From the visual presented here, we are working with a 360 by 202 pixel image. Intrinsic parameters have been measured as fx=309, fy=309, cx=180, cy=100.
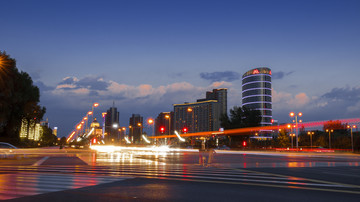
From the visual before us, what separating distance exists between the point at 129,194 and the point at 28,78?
57183 millimetres

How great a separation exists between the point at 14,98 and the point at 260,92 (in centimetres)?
15737

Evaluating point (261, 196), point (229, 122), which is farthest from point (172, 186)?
point (229, 122)

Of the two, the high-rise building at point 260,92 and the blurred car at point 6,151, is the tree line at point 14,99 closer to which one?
the blurred car at point 6,151

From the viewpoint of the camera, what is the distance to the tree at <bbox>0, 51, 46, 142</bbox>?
43938mm

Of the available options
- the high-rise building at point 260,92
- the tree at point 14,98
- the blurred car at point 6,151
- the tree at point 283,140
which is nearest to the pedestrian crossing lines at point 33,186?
the blurred car at point 6,151

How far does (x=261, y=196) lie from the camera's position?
8633 mm

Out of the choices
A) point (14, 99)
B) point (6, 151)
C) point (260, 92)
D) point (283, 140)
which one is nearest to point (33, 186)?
point (6, 151)

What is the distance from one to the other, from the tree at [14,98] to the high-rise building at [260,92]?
142 metres

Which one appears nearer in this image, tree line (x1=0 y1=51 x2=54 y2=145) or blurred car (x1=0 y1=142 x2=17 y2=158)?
blurred car (x1=0 y1=142 x2=17 y2=158)

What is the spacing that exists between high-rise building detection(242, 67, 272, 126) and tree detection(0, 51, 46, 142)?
142m

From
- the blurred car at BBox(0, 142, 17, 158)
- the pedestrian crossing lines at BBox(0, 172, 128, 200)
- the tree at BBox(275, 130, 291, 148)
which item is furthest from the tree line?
the tree at BBox(275, 130, 291, 148)

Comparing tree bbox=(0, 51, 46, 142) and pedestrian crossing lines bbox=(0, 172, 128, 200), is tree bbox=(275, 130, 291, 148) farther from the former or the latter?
pedestrian crossing lines bbox=(0, 172, 128, 200)

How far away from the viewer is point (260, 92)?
187125mm

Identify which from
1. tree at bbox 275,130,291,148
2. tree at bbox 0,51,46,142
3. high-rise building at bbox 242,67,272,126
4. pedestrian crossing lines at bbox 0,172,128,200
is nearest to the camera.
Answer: pedestrian crossing lines at bbox 0,172,128,200
